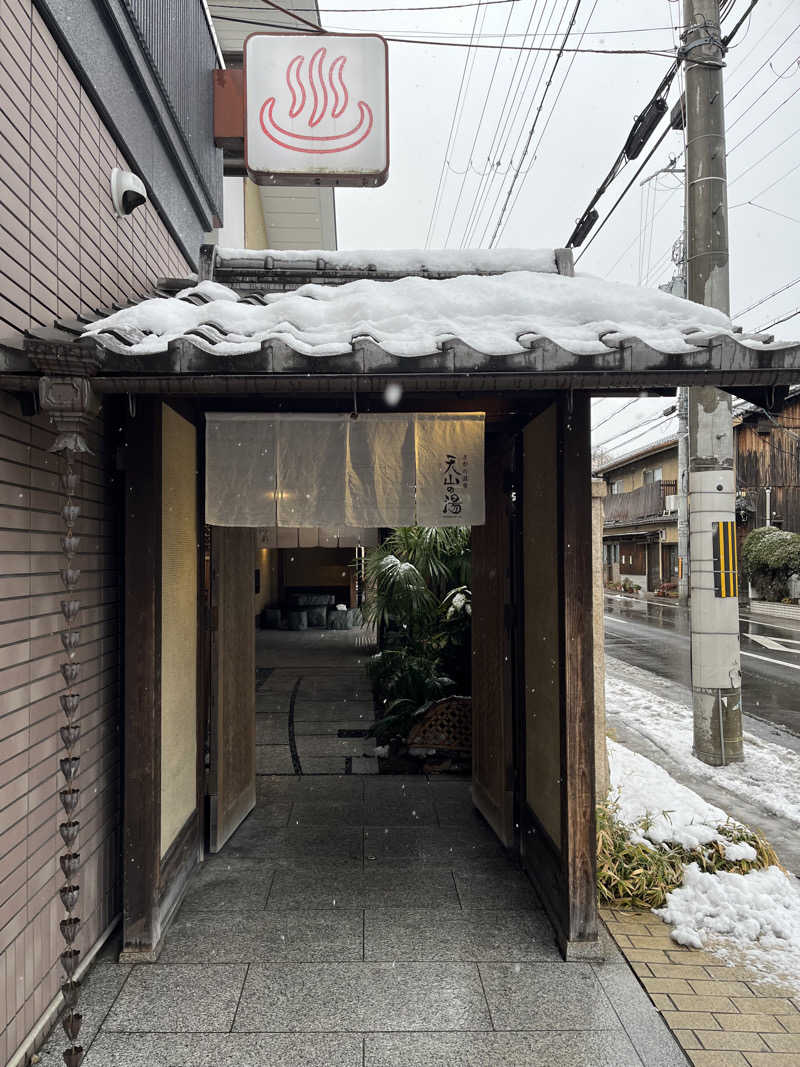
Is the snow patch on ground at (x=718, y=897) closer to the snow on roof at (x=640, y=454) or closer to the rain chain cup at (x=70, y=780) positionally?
the rain chain cup at (x=70, y=780)

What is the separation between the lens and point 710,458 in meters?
8.27

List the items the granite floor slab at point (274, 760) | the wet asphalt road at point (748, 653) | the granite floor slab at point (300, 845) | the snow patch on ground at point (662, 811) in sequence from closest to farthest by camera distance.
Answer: the snow patch on ground at point (662, 811)
the granite floor slab at point (300, 845)
the granite floor slab at point (274, 760)
the wet asphalt road at point (748, 653)

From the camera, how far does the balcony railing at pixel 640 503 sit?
3841 centimetres

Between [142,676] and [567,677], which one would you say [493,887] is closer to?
[567,677]

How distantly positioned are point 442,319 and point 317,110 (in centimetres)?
451

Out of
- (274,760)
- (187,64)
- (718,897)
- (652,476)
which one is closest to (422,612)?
(274,760)

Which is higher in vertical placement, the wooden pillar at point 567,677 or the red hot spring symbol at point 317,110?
the red hot spring symbol at point 317,110

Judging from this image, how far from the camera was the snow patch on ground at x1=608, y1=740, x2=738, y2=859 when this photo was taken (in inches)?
199

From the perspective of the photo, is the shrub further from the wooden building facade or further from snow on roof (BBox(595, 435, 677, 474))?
the wooden building facade

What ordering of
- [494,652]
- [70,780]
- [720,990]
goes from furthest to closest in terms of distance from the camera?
[494,652], [720,990], [70,780]

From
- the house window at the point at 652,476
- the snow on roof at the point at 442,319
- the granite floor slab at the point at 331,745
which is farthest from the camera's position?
the house window at the point at 652,476

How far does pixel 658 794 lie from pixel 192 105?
7823 mm

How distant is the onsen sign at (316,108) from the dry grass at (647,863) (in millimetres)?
6331

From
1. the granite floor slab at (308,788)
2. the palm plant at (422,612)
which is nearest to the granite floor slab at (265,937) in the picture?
the granite floor slab at (308,788)
